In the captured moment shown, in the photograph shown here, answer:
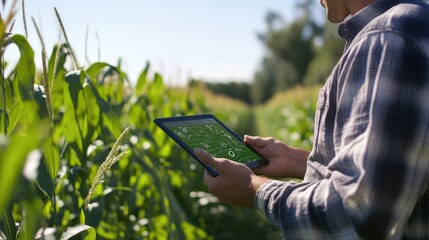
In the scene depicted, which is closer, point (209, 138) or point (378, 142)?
point (378, 142)

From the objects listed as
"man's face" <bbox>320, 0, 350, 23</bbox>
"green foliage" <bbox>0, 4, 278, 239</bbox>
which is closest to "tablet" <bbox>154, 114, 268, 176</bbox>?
"green foliage" <bbox>0, 4, 278, 239</bbox>

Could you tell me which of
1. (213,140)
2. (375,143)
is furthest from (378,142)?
(213,140)

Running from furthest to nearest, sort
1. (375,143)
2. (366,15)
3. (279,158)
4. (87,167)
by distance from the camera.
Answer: (87,167) < (279,158) < (366,15) < (375,143)

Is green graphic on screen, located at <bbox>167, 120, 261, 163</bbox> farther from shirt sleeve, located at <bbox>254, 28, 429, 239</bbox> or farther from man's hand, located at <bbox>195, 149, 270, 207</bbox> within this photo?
shirt sleeve, located at <bbox>254, 28, 429, 239</bbox>

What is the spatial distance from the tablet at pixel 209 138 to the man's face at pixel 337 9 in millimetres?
521

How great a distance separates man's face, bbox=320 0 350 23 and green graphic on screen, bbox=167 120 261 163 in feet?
1.70

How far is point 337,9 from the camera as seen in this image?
62.0 inches

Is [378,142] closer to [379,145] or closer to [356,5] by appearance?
[379,145]

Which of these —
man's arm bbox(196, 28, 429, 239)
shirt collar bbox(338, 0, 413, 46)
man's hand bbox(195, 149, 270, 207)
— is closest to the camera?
man's arm bbox(196, 28, 429, 239)

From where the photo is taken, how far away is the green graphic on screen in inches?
69.9

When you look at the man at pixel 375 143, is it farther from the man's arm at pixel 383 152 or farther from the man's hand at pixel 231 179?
the man's hand at pixel 231 179

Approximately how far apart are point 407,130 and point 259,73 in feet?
210

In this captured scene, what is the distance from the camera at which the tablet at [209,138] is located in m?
1.74

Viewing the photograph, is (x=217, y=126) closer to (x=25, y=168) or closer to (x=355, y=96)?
(x=355, y=96)
